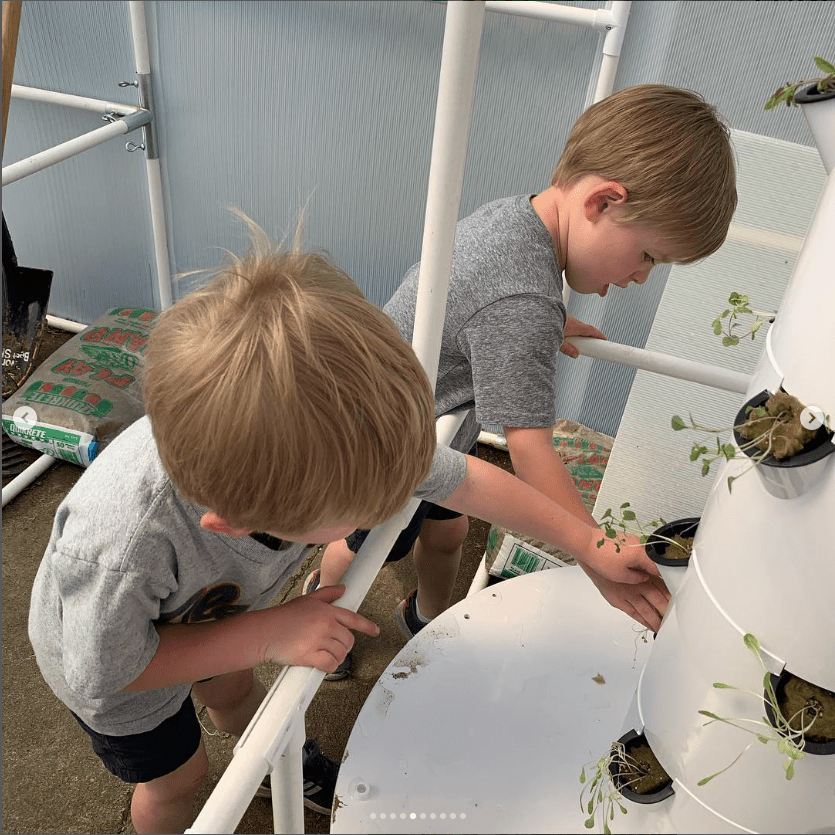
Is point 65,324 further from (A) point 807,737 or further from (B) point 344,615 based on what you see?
(A) point 807,737

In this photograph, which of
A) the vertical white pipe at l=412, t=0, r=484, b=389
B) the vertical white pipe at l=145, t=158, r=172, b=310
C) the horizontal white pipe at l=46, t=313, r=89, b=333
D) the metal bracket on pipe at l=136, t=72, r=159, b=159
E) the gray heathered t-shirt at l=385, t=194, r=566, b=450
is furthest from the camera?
the horizontal white pipe at l=46, t=313, r=89, b=333

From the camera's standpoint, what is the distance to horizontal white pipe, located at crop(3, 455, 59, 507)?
158 cm

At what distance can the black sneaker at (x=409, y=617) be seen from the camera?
1374mm

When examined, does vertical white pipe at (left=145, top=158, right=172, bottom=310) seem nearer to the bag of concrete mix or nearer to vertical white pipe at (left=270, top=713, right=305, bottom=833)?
the bag of concrete mix

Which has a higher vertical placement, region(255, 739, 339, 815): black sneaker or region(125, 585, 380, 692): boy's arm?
region(125, 585, 380, 692): boy's arm

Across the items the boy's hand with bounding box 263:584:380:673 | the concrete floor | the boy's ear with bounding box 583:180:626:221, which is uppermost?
the boy's ear with bounding box 583:180:626:221

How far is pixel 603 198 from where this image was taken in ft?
3.01

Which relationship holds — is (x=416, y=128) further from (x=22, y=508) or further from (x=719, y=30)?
(x=22, y=508)

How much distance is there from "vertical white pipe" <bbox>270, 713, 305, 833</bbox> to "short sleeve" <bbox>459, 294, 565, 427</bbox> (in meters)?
0.44

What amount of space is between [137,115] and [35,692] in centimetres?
110

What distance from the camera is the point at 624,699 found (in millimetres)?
822

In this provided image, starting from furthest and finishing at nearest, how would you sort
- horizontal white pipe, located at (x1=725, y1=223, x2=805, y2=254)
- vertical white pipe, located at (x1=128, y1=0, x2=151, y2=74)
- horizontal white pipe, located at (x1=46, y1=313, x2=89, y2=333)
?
horizontal white pipe, located at (x1=46, y1=313, x2=89, y2=333), vertical white pipe, located at (x1=128, y1=0, x2=151, y2=74), horizontal white pipe, located at (x1=725, y1=223, x2=805, y2=254)

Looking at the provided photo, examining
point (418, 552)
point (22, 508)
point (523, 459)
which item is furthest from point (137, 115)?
point (523, 459)

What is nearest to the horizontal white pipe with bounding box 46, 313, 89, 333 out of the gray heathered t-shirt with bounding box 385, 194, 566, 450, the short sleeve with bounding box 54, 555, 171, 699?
the gray heathered t-shirt with bounding box 385, 194, 566, 450
